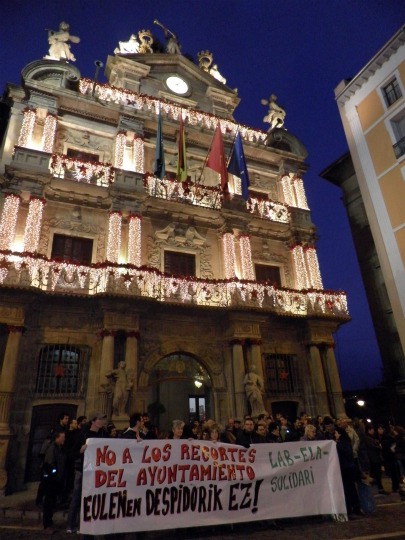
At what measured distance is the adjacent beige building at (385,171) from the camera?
15.6 metres

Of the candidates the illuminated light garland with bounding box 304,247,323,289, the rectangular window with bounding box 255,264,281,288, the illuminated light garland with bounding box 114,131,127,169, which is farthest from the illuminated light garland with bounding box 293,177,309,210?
the illuminated light garland with bounding box 114,131,127,169

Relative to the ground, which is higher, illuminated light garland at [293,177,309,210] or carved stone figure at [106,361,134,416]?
illuminated light garland at [293,177,309,210]

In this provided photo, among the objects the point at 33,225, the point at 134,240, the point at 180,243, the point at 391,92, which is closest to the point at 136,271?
the point at 134,240

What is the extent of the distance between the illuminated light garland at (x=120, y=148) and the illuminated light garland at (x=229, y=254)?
5.79 m

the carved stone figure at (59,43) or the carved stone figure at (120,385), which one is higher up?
the carved stone figure at (59,43)

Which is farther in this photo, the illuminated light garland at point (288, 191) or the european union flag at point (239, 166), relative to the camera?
the illuminated light garland at point (288, 191)

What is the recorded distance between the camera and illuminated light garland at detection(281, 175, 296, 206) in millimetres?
20609

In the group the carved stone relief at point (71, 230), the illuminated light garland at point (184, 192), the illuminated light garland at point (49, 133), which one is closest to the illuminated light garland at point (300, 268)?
the illuminated light garland at point (184, 192)

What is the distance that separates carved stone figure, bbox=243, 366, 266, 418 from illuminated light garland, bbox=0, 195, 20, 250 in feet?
33.3

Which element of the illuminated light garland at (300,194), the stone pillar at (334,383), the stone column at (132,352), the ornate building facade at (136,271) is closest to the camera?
the ornate building facade at (136,271)

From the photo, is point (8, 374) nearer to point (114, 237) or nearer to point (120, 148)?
point (114, 237)

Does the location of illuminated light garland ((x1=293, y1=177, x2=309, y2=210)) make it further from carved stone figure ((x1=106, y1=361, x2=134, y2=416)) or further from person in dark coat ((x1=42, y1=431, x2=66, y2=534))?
person in dark coat ((x1=42, y1=431, x2=66, y2=534))

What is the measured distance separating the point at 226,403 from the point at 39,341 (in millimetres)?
7475

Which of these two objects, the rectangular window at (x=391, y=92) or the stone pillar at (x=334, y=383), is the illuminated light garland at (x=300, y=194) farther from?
the stone pillar at (x=334, y=383)
